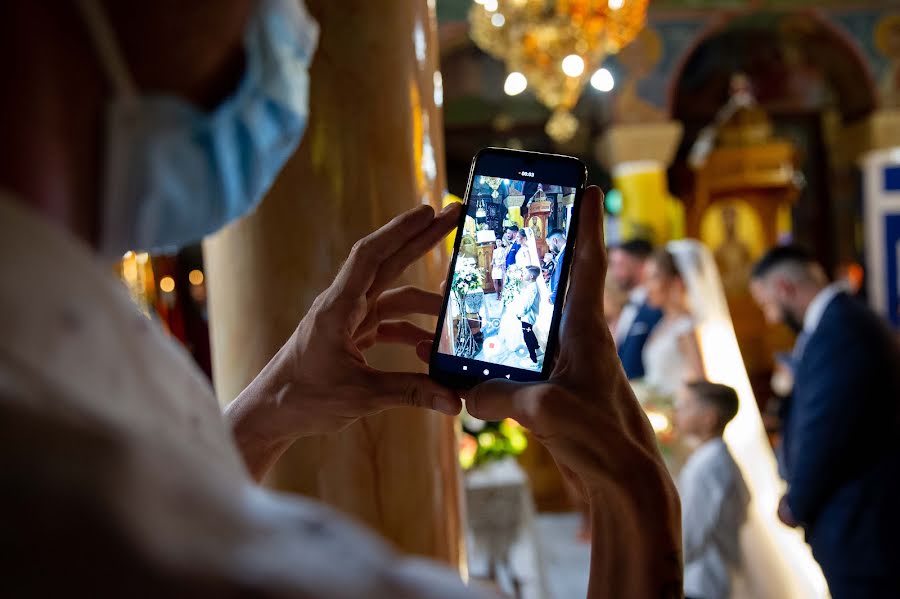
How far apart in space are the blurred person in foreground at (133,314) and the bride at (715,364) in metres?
2.46

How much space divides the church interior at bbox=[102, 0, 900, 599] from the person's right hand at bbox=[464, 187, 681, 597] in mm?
157

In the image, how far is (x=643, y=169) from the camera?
29.0 feet

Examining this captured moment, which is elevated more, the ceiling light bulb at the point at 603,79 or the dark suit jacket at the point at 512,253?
the ceiling light bulb at the point at 603,79

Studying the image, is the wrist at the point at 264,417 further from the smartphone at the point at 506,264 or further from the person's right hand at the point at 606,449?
the person's right hand at the point at 606,449

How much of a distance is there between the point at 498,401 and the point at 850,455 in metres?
2.01

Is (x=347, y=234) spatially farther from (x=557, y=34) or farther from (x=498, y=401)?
(x=557, y=34)

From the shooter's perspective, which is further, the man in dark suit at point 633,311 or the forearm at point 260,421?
the man in dark suit at point 633,311

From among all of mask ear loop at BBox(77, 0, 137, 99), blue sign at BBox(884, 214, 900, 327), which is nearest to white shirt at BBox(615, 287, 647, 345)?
mask ear loop at BBox(77, 0, 137, 99)

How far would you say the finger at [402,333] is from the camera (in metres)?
0.99

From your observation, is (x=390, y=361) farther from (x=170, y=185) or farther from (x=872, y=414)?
(x=872, y=414)

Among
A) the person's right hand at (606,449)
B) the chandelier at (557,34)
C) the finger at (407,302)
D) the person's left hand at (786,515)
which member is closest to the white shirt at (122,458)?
the person's right hand at (606,449)

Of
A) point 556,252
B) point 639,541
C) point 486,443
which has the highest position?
point 556,252

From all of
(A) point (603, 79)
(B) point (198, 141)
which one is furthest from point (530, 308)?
(A) point (603, 79)

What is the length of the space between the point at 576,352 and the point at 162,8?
43cm
